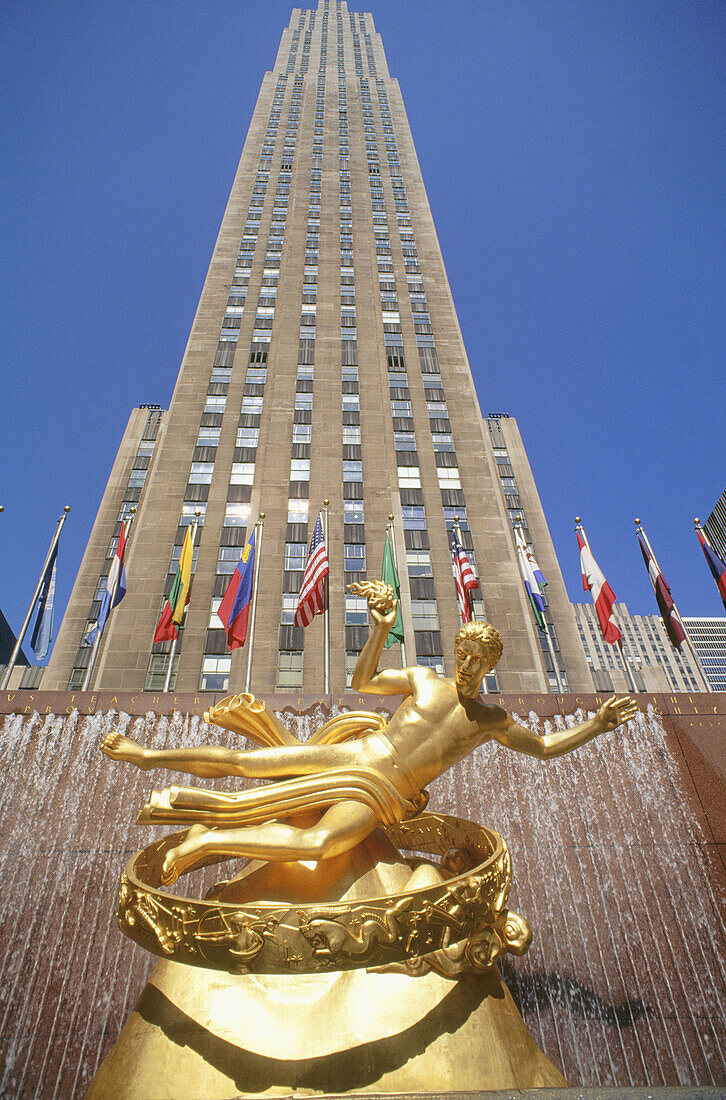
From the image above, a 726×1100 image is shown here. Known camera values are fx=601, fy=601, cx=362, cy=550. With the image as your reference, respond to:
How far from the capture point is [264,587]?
3091 centimetres

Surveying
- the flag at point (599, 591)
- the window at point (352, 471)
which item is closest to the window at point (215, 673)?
the window at point (352, 471)

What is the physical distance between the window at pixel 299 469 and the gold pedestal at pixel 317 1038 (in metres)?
31.9

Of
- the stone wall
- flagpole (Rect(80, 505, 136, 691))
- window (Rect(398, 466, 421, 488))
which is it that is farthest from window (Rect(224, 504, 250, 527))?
the stone wall

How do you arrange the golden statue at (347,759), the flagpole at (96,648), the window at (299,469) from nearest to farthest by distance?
the golden statue at (347,759)
the flagpole at (96,648)
the window at (299,469)

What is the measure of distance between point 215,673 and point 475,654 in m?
25.2

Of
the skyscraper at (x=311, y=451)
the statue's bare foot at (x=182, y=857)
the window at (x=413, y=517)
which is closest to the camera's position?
the statue's bare foot at (x=182, y=857)

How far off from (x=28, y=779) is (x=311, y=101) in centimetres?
7636

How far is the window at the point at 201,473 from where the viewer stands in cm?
3588

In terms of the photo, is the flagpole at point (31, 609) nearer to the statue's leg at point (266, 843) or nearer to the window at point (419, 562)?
the statue's leg at point (266, 843)

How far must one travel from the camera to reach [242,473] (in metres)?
36.4

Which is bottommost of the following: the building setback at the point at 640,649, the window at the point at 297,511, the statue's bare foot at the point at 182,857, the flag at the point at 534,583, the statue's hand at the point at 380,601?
the statue's bare foot at the point at 182,857

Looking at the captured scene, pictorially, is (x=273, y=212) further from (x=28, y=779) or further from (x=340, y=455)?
(x=28, y=779)

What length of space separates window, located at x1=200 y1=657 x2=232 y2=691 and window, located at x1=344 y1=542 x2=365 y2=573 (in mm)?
7733

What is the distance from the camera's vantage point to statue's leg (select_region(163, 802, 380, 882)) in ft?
13.6
